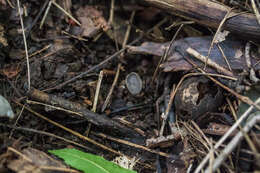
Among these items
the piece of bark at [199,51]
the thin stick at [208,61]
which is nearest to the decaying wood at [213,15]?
the piece of bark at [199,51]

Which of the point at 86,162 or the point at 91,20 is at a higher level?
the point at 91,20

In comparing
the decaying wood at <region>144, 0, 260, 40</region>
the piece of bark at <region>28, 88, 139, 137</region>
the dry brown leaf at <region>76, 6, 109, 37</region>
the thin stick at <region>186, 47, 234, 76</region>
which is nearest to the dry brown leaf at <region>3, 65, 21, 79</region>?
the piece of bark at <region>28, 88, 139, 137</region>

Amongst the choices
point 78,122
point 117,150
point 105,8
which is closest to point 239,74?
point 117,150

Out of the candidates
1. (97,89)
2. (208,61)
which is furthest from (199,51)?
(97,89)

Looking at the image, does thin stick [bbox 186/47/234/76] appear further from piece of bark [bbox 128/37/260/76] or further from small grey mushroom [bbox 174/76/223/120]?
small grey mushroom [bbox 174/76/223/120]

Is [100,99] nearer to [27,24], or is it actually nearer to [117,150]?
[117,150]

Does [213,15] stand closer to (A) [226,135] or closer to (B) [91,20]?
(A) [226,135]
